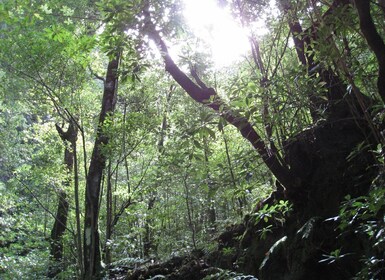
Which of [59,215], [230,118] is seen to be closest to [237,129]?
[230,118]

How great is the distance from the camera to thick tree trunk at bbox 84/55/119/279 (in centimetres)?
643

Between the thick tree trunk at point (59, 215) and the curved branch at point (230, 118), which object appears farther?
the thick tree trunk at point (59, 215)

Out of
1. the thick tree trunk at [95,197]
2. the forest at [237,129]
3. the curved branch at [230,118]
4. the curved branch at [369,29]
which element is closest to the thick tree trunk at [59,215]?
the forest at [237,129]

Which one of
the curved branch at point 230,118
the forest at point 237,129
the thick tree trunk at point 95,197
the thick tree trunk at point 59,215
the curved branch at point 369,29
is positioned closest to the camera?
the curved branch at point 369,29

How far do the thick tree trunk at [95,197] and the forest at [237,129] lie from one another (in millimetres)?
24

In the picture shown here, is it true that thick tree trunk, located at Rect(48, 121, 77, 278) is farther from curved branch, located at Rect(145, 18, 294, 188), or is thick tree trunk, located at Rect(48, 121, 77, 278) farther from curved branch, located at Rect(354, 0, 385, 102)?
curved branch, located at Rect(354, 0, 385, 102)

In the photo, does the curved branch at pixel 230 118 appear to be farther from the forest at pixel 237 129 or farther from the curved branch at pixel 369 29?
the curved branch at pixel 369 29

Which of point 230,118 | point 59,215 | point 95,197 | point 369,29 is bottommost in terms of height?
point 369,29

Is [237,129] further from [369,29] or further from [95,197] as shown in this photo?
[95,197]

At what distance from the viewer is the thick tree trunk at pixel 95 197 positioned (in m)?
6.43

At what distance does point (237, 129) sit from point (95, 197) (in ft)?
15.2

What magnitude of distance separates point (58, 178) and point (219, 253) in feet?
13.6

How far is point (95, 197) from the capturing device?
6.87 m

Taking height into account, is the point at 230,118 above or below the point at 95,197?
below
